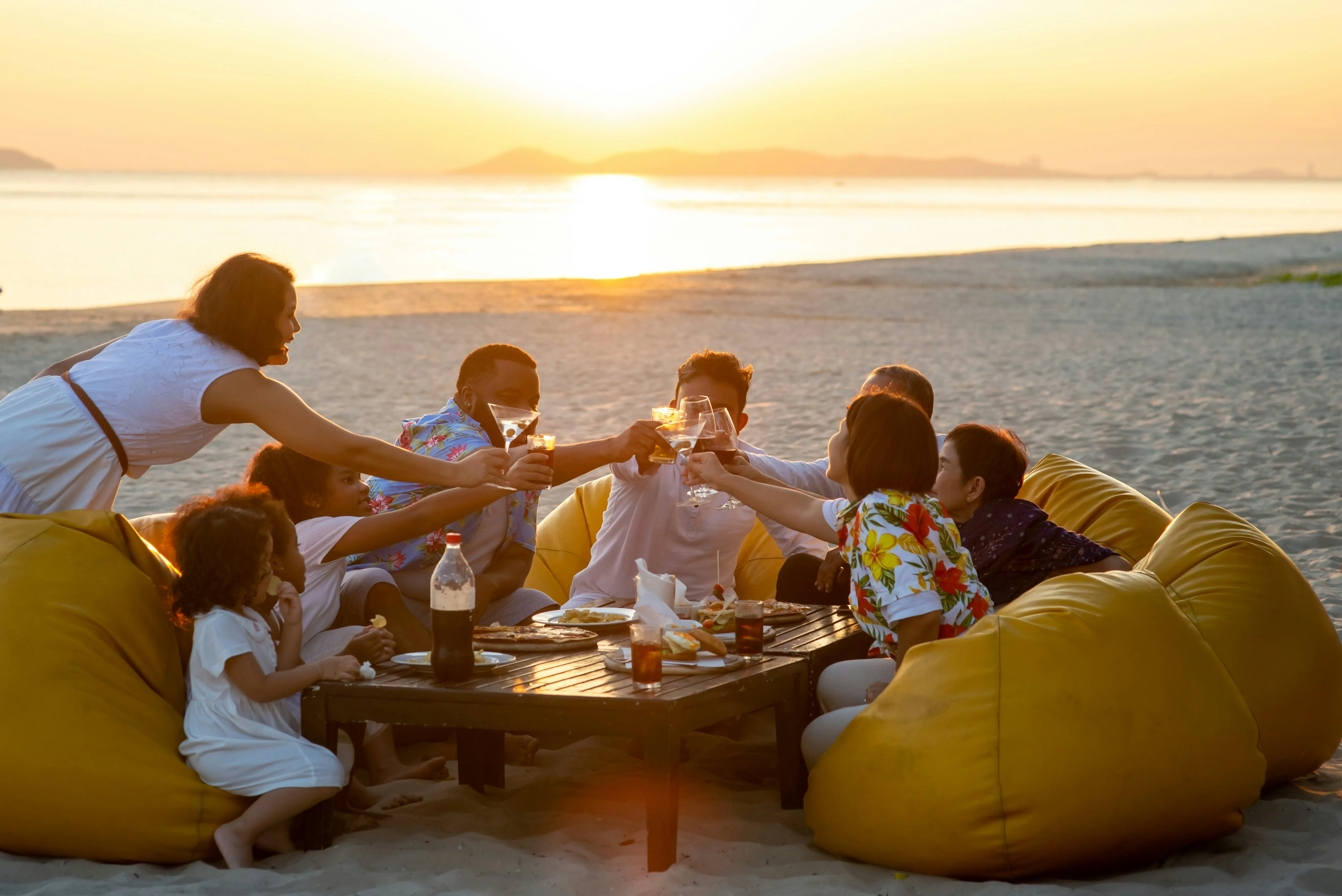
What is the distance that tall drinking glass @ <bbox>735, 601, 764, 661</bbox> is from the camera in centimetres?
385

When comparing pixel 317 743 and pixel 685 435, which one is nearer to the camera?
pixel 317 743

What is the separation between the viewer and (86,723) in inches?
138

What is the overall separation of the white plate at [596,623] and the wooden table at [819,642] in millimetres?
504

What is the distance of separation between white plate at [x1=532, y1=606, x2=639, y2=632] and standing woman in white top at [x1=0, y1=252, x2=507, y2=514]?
0.89m

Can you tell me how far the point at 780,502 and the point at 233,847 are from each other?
6.61 feet

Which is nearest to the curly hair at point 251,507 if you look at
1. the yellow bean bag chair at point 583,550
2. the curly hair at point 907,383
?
the yellow bean bag chair at point 583,550

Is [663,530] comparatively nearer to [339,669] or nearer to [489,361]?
[489,361]

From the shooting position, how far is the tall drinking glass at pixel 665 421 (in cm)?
444

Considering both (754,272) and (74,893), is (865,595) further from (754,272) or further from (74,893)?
(754,272)

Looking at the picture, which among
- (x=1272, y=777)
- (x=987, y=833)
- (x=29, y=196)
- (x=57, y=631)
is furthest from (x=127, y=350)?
(x=29, y=196)

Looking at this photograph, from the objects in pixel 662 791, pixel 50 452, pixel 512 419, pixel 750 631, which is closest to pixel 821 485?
pixel 512 419

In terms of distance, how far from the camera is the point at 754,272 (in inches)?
1454

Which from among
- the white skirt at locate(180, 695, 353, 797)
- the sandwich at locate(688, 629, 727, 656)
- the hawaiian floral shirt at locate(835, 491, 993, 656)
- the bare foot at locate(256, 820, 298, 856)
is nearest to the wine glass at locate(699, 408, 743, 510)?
the hawaiian floral shirt at locate(835, 491, 993, 656)

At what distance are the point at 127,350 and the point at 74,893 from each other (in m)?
1.61
